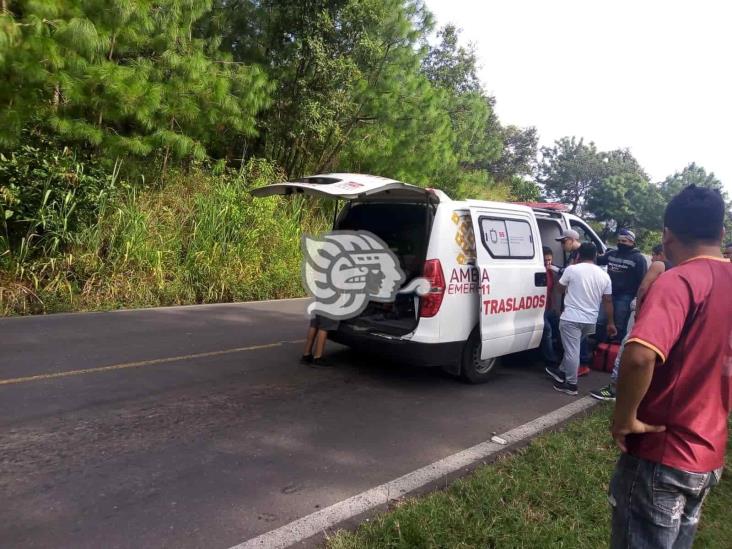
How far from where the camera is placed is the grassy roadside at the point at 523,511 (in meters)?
2.86

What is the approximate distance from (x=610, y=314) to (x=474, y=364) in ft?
5.88

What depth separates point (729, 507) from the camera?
138 inches

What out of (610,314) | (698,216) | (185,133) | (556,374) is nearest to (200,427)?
(698,216)

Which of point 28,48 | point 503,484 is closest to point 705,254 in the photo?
point 503,484

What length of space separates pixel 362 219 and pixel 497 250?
169cm

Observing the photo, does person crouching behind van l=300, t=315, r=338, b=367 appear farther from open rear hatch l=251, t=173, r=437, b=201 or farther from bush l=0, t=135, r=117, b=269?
bush l=0, t=135, r=117, b=269

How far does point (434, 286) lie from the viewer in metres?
5.05

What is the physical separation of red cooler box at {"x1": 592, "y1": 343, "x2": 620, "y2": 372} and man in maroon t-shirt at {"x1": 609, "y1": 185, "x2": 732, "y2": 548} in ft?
17.3

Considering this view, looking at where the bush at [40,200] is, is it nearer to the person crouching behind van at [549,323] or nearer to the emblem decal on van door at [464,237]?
the emblem decal on van door at [464,237]

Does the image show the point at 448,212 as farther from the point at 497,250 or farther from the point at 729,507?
the point at 729,507

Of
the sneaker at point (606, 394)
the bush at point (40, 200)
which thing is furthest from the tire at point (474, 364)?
the bush at point (40, 200)

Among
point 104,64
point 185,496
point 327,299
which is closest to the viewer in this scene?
point 185,496

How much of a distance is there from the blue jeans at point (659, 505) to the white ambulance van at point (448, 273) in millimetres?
3192

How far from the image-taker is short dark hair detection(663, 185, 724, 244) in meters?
1.95
